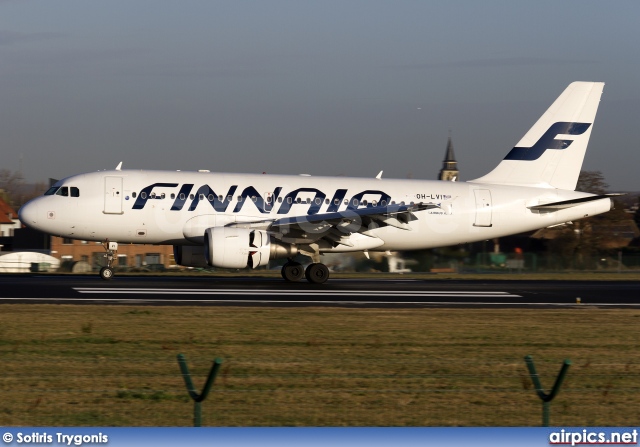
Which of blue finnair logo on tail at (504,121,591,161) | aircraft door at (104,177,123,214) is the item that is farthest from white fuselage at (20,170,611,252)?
blue finnair logo on tail at (504,121,591,161)

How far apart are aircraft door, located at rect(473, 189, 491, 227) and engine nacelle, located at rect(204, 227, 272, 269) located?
29.2 feet

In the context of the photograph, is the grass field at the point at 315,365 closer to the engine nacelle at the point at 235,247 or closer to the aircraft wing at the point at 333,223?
the engine nacelle at the point at 235,247

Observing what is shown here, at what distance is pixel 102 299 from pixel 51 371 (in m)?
10.6

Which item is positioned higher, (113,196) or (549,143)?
(549,143)

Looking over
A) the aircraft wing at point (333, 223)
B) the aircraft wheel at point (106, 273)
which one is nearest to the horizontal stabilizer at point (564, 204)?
the aircraft wing at point (333, 223)

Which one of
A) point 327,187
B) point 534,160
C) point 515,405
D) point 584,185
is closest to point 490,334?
point 515,405

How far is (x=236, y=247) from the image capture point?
2808 centimetres

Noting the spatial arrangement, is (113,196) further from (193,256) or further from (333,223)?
(333,223)

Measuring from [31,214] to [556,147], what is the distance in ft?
64.2

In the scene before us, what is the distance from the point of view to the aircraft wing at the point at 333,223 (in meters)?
29.4

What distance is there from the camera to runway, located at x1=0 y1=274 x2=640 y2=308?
78.6 feet

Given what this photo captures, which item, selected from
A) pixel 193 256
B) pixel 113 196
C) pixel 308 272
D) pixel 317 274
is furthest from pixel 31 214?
pixel 317 274

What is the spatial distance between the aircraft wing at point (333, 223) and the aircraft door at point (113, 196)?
12.8 feet

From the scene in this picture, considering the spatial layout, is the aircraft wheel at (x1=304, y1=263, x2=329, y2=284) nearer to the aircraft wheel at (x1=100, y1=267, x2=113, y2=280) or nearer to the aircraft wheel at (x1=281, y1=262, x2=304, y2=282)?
the aircraft wheel at (x1=281, y1=262, x2=304, y2=282)
